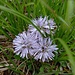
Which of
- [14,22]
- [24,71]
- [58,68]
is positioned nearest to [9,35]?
[14,22]

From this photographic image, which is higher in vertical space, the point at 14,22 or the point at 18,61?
the point at 14,22

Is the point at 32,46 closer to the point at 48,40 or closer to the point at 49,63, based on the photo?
→ the point at 48,40

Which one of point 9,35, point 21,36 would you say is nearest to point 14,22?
point 9,35

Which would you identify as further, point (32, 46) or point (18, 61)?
point (18, 61)

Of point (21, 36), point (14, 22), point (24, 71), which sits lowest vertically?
point (24, 71)

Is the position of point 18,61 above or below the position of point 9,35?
below

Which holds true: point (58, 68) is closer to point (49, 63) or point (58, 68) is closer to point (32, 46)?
point (49, 63)

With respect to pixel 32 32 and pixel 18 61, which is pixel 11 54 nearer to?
pixel 18 61

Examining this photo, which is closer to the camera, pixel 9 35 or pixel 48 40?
pixel 48 40
